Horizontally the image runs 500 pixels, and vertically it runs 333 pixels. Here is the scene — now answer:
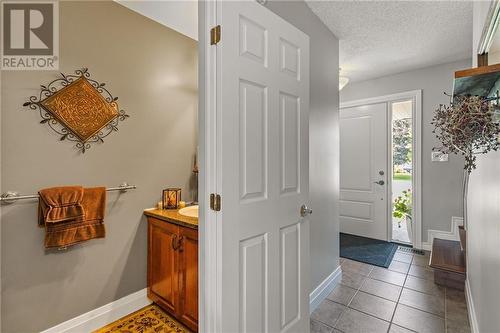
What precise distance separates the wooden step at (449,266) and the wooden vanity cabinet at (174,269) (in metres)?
2.48

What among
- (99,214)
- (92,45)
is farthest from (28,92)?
(99,214)

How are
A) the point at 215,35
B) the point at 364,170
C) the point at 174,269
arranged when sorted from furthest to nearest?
the point at 364,170
the point at 174,269
the point at 215,35

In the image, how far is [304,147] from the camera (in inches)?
66.2

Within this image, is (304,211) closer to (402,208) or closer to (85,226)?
(85,226)

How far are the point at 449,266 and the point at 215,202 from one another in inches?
107

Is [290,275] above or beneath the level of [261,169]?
beneath

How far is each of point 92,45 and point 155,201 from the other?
4.56 ft

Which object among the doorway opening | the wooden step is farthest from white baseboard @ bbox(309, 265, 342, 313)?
the doorway opening

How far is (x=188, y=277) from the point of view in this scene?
68.4 inches

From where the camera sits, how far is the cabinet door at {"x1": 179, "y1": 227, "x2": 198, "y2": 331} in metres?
1.69

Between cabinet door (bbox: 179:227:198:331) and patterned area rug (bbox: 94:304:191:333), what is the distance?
151mm

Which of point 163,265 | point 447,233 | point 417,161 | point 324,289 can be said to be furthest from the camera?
point 417,161

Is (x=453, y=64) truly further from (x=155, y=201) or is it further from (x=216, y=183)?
(x=155, y=201)

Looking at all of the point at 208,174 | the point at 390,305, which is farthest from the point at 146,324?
the point at 390,305
